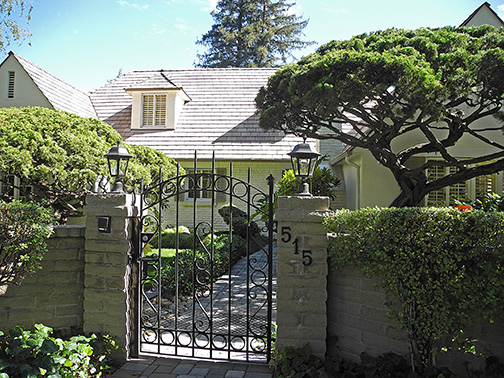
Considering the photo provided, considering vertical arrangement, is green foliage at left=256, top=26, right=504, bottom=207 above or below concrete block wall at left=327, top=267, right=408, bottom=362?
above

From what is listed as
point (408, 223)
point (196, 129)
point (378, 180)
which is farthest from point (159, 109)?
point (408, 223)

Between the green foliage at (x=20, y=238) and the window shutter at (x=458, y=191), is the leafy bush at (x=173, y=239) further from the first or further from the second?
the window shutter at (x=458, y=191)

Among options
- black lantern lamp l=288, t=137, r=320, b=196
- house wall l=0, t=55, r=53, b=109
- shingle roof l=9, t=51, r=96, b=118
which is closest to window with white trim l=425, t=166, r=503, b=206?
black lantern lamp l=288, t=137, r=320, b=196

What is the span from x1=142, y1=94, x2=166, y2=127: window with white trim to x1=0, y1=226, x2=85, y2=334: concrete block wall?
11.8m

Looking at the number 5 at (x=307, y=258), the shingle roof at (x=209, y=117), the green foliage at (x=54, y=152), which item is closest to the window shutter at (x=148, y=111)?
the shingle roof at (x=209, y=117)

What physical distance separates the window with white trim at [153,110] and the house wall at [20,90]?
328 centimetres

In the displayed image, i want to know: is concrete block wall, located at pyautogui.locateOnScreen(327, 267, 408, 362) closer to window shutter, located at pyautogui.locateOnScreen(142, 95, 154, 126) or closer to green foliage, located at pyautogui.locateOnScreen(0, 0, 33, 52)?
green foliage, located at pyautogui.locateOnScreen(0, 0, 33, 52)

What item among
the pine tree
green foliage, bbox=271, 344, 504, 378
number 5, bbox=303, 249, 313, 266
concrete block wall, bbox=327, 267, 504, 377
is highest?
the pine tree

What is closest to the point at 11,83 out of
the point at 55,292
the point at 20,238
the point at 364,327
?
the point at 55,292

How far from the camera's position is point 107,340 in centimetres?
434

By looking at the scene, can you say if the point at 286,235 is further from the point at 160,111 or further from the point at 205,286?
the point at 160,111

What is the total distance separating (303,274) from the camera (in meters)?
4.10

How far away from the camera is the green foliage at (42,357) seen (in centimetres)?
349

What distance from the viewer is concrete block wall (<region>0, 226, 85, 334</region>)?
435cm
